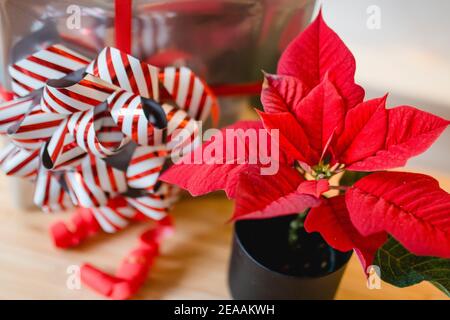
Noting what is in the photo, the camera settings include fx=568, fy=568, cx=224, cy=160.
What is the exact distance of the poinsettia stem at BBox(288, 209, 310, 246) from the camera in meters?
0.48

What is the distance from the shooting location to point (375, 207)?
347mm

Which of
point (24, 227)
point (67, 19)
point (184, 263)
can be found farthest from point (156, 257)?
point (67, 19)

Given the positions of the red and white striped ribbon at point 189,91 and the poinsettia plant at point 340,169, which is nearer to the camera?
the poinsettia plant at point 340,169

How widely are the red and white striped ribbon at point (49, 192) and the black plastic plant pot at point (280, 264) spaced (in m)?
0.16

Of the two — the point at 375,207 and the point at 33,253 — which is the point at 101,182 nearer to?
the point at 33,253

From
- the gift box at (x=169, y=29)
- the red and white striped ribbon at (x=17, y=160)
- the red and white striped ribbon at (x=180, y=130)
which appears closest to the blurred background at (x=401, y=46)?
the gift box at (x=169, y=29)

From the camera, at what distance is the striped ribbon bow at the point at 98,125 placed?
0.42m

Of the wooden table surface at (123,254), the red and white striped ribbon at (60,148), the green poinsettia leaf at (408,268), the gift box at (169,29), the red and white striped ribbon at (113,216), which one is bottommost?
the wooden table surface at (123,254)

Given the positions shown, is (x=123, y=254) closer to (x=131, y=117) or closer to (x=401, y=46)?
(x=131, y=117)

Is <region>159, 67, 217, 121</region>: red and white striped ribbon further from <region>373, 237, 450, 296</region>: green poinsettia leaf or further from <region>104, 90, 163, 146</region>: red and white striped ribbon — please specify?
<region>373, 237, 450, 296</region>: green poinsettia leaf

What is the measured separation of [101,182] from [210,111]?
0.37 feet

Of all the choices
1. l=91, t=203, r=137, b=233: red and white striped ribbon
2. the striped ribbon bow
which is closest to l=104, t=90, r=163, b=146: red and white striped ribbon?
the striped ribbon bow

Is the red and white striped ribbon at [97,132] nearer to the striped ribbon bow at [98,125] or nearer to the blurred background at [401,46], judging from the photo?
the striped ribbon bow at [98,125]

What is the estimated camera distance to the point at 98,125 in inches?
17.6
